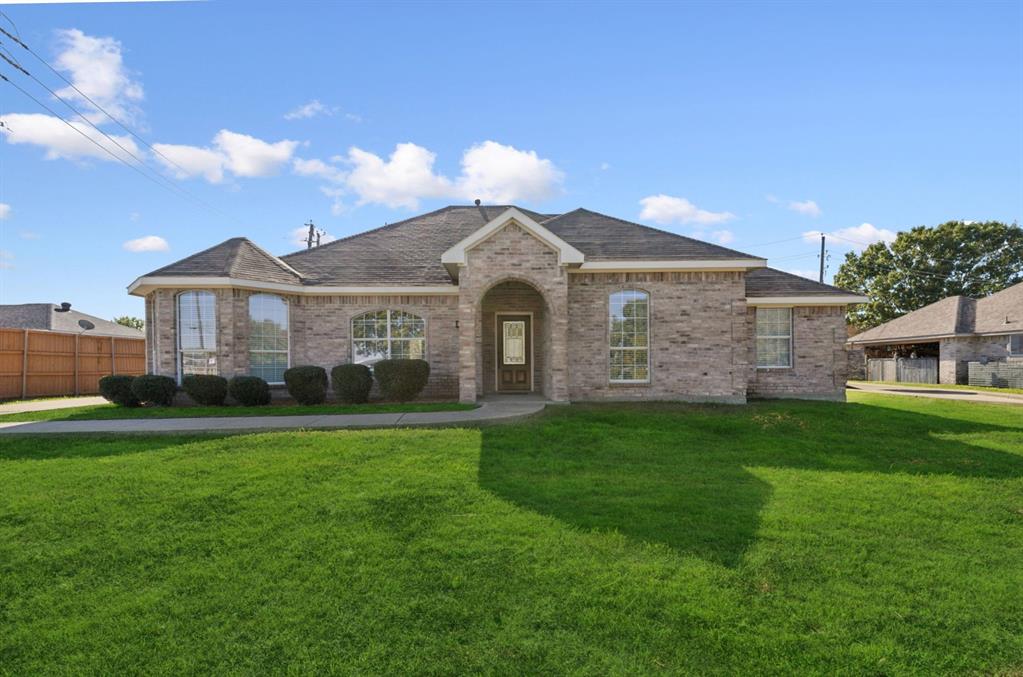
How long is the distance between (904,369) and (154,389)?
34359 millimetres

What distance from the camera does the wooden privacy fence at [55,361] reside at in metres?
17.8

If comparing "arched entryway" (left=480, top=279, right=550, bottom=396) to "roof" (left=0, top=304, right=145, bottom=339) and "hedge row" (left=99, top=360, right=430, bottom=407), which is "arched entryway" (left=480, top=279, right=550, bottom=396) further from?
"roof" (left=0, top=304, right=145, bottom=339)

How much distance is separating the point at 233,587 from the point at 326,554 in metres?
0.80

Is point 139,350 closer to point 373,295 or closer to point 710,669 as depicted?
point 373,295

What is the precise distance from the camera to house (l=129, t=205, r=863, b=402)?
42.7ft

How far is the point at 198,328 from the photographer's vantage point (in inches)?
546

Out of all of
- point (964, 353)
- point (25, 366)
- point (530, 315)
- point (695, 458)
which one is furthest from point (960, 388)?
point (25, 366)

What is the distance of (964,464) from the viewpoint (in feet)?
28.3

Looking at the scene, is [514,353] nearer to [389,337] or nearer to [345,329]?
[389,337]

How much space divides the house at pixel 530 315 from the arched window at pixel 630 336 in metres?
0.04

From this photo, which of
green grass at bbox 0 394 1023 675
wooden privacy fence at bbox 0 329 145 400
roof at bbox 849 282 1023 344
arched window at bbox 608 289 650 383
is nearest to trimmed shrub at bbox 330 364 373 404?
green grass at bbox 0 394 1023 675

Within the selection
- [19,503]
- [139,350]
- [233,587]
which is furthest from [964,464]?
[139,350]

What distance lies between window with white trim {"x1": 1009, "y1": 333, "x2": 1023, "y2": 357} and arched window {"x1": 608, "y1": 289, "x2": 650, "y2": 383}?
72.8ft

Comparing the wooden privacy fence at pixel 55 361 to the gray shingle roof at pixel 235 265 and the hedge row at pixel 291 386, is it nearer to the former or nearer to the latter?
the hedge row at pixel 291 386
